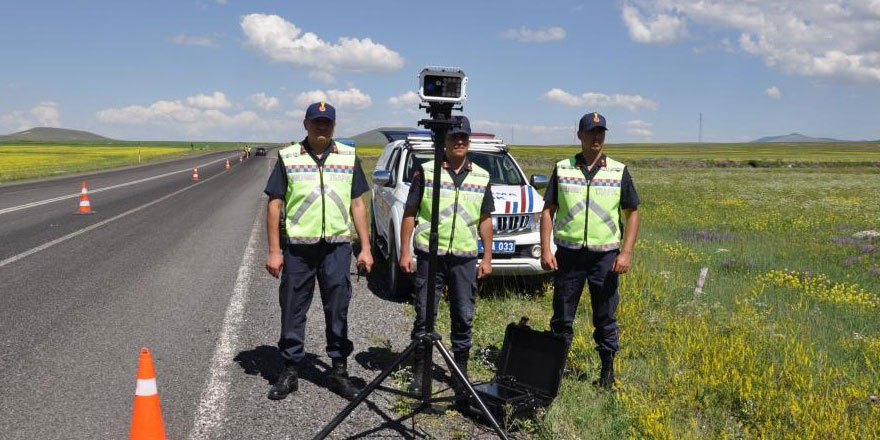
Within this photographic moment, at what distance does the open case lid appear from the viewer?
12.9 ft

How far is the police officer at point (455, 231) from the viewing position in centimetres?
423

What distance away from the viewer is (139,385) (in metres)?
2.99

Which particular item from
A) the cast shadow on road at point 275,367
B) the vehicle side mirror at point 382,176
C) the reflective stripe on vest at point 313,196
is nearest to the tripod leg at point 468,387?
the cast shadow on road at point 275,367

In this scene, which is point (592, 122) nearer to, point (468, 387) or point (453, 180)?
point (453, 180)

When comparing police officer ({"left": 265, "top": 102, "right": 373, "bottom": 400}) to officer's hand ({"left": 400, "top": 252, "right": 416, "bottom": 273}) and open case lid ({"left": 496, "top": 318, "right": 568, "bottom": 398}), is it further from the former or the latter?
open case lid ({"left": 496, "top": 318, "right": 568, "bottom": 398})

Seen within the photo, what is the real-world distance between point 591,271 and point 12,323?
4987mm

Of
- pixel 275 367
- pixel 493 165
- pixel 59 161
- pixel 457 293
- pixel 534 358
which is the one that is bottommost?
pixel 275 367

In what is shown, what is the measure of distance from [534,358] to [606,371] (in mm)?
641

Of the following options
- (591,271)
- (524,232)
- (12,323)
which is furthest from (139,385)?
(524,232)

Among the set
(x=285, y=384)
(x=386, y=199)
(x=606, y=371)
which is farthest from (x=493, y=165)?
(x=285, y=384)

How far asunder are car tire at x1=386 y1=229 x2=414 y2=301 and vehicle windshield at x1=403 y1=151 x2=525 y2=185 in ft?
3.45

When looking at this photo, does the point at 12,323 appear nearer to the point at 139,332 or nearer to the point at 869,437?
the point at 139,332

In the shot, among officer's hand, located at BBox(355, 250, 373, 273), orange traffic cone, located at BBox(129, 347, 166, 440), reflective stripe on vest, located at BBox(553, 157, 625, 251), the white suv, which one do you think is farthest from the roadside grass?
reflective stripe on vest, located at BBox(553, 157, 625, 251)

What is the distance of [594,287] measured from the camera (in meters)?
4.34
